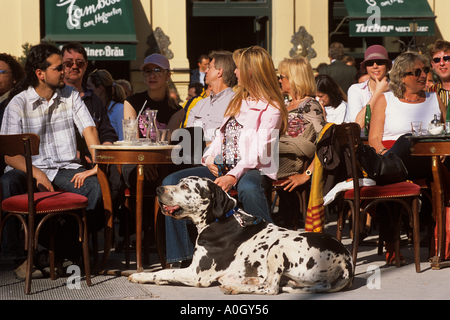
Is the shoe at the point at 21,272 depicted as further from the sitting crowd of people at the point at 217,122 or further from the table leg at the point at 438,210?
the table leg at the point at 438,210

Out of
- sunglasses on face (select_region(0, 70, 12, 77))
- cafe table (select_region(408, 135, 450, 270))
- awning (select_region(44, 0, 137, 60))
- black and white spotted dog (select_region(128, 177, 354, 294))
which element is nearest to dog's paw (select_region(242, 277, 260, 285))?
black and white spotted dog (select_region(128, 177, 354, 294))

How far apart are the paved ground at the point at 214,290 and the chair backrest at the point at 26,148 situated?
0.64 metres

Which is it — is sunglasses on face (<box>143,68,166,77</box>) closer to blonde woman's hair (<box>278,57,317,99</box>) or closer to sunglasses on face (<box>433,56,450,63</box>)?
blonde woman's hair (<box>278,57,317,99</box>)

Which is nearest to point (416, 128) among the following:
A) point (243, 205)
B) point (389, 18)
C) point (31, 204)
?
point (243, 205)

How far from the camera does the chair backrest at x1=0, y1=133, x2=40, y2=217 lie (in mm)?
4441

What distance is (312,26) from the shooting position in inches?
577

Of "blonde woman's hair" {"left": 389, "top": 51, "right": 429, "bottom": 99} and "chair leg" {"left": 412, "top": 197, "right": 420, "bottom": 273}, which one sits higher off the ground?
"blonde woman's hair" {"left": 389, "top": 51, "right": 429, "bottom": 99}

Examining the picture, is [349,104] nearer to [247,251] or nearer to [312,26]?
[247,251]

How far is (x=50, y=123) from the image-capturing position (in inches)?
213

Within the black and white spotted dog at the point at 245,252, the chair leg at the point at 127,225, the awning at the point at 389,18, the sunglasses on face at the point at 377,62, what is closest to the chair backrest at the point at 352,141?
the black and white spotted dog at the point at 245,252

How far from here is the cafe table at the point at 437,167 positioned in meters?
5.04

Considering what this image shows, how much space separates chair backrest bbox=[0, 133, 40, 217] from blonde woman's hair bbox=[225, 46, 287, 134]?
1626 millimetres
